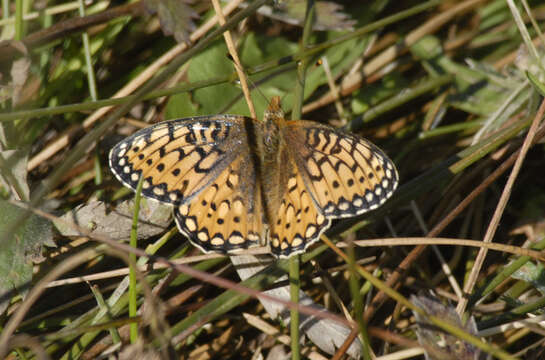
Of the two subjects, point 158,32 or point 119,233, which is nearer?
point 119,233

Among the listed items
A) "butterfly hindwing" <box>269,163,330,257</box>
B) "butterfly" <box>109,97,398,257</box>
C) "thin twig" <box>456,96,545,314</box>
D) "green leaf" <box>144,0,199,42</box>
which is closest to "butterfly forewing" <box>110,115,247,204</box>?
"butterfly" <box>109,97,398,257</box>

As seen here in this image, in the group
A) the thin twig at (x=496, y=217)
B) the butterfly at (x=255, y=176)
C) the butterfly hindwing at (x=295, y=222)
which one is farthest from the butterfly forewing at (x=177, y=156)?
the thin twig at (x=496, y=217)

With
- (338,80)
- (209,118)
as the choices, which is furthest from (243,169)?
(338,80)

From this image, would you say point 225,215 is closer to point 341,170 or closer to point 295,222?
point 295,222

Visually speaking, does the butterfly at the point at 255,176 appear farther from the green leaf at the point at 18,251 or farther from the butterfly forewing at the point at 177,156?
the green leaf at the point at 18,251

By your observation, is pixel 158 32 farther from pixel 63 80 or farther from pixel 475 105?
pixel 475 105

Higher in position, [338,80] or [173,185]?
[173,185]
